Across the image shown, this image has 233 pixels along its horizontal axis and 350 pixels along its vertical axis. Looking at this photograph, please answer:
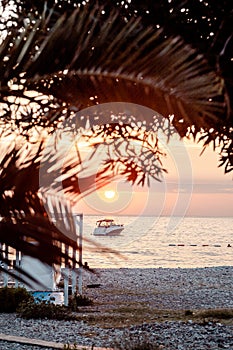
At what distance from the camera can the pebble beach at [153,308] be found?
1002cm

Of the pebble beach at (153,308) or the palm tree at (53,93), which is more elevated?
the palm tree at (53,93)

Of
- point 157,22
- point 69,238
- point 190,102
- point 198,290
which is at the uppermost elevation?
point 157,22

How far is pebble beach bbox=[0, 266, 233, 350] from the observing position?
32.9ft

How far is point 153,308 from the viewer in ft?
52.7

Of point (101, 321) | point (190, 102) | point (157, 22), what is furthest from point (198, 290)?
point (190, 102)

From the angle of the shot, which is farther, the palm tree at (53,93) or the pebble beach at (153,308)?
the pebble beach at (153,308)

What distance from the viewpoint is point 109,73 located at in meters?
2.38

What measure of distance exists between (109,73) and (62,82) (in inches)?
8.6

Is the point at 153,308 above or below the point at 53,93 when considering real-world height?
below

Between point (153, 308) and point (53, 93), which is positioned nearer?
point (53, 93)

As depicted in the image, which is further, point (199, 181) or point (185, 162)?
point (199, 181)

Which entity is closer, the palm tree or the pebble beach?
the palm tree

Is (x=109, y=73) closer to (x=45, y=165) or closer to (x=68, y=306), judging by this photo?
(x=45, y=165)

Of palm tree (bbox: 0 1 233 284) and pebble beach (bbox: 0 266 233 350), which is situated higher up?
palm tree (bbox: 0 1 233 284)
